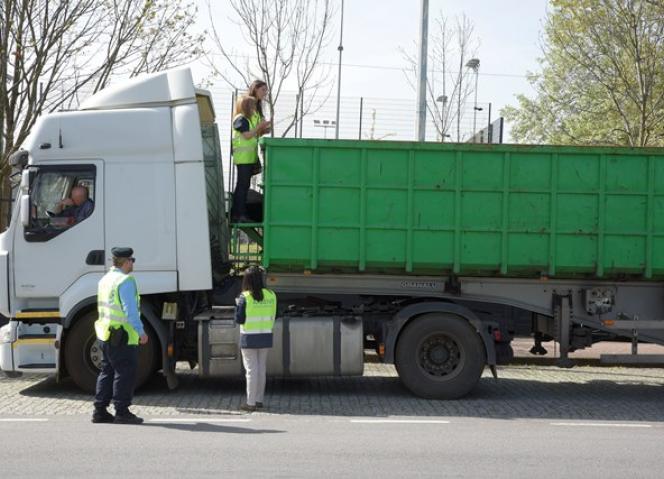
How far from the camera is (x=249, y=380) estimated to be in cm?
855

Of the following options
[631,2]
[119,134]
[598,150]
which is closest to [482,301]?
[598,150]

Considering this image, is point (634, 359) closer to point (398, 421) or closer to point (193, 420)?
point (398, 421)

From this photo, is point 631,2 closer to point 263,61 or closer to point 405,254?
point 263,61

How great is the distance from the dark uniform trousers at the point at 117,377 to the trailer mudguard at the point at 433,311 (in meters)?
2.89

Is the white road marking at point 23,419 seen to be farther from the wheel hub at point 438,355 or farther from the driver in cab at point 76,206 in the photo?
the wheel hub at point 438,355

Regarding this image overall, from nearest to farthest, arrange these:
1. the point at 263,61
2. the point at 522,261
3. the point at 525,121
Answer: the point at 522,261
the point at 263,61
the point at 525,121

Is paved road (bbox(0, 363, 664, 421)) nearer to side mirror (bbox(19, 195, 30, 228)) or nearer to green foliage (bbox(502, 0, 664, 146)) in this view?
side mirror (bbox(19, 195, 30, 228))

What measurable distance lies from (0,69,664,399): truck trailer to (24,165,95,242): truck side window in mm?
16

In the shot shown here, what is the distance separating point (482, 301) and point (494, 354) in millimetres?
638

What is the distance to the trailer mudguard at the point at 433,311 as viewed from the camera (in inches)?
362

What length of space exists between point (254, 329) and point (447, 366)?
7.51 feet

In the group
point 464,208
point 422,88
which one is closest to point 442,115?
point 422,88

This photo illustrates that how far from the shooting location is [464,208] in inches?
358

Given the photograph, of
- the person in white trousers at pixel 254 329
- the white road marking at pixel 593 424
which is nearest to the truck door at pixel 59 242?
the person in white trousers at pixel 254 329
